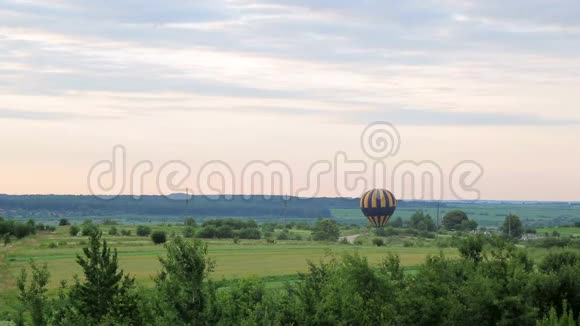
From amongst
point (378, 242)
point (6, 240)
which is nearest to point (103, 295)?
point (6, 240)

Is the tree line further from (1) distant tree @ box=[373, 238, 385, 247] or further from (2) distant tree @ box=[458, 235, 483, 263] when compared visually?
(1) distant tree @ box=[373, 238, 385, 247]

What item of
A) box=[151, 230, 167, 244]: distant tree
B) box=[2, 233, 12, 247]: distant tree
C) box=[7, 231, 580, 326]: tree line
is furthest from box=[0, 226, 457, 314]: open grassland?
box=[7, 231, 580, 326]: tree line

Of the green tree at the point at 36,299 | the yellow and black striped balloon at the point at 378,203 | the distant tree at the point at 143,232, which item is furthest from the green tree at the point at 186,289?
the distant tree at the point at 143,232

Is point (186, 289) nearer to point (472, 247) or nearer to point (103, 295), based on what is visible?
point (103, 295)

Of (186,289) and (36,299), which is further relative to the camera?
(36,299)

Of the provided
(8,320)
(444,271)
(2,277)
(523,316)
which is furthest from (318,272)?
(2,277)

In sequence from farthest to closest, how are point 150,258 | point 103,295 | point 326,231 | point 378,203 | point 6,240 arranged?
point 326,231
point 378,203
point 6,240
point 150,258
point 103,295

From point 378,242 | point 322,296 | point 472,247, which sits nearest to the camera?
point 322,296

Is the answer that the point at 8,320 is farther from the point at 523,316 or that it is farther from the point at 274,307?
the point at 523,316
